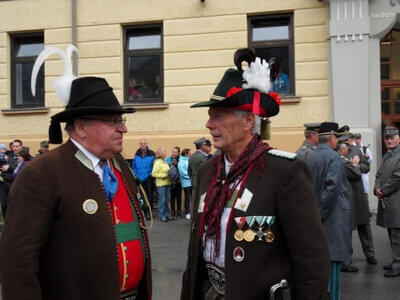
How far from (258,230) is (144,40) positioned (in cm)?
1031

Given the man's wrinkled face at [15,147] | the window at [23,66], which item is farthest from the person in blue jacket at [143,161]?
the window at [23,66]

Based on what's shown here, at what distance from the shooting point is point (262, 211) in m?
2.38

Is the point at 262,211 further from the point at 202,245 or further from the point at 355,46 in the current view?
the point at 355,46

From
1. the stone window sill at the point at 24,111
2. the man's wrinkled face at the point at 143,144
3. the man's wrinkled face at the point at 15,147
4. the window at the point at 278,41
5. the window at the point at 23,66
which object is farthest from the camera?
the window at the point at 23,66

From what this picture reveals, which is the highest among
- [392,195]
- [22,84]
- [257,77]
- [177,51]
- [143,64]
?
[177,51]

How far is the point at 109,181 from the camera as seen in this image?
2654 millimetres

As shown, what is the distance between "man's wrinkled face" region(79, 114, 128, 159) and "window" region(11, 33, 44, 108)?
1061cm

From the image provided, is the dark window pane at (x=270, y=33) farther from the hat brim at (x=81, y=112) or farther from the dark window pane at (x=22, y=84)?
the hat brim at (x=81, y=112)

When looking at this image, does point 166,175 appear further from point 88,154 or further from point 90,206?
point 90,206

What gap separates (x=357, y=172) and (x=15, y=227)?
200 inches

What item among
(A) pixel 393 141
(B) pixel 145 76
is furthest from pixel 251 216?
(B) pixel 145 76

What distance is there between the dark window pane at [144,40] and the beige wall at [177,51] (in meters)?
0.38

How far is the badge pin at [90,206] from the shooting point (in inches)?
94.6

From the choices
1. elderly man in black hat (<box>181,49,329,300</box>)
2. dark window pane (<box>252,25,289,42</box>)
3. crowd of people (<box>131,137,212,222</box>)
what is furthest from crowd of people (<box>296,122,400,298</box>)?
dark window pane (<box>252,25,289,42</box>)
